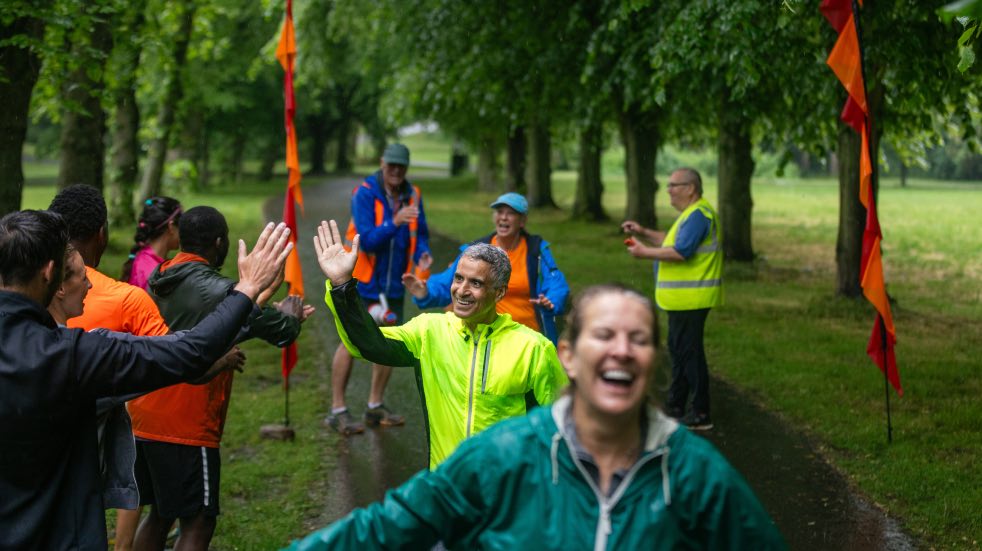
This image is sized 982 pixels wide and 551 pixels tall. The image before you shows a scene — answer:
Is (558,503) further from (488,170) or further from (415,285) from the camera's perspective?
(488,170)

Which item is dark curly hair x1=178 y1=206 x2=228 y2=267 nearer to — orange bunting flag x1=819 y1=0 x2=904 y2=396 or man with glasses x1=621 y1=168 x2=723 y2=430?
man with glasses x1=621 y1=168 x2=723 y2=430

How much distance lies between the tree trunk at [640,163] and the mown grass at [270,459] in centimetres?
950

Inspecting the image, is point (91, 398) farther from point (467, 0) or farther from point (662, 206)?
point (662, 206)

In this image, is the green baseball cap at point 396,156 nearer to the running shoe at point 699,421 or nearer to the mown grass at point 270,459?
the mown grass at point 270,459

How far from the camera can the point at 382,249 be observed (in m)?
8.40

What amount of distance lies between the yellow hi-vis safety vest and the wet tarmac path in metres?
1.01

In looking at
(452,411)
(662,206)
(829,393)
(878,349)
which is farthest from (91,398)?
(662,206)

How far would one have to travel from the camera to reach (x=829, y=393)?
948cm

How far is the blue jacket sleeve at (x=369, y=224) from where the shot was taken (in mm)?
8242

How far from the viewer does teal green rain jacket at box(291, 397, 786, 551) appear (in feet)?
8.53

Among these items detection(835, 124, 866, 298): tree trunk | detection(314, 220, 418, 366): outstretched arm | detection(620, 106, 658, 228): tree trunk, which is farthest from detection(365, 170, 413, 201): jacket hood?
detection(620, 106, 658, 228): tree trunk

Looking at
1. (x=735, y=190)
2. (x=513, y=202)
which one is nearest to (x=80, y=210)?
Answer: (x=513, y=202)

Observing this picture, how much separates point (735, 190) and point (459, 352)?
1508 cm

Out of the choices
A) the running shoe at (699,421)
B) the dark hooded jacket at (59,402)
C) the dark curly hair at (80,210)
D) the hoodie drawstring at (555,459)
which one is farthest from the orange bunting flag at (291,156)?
the hoodie drawstring at (555,459)
